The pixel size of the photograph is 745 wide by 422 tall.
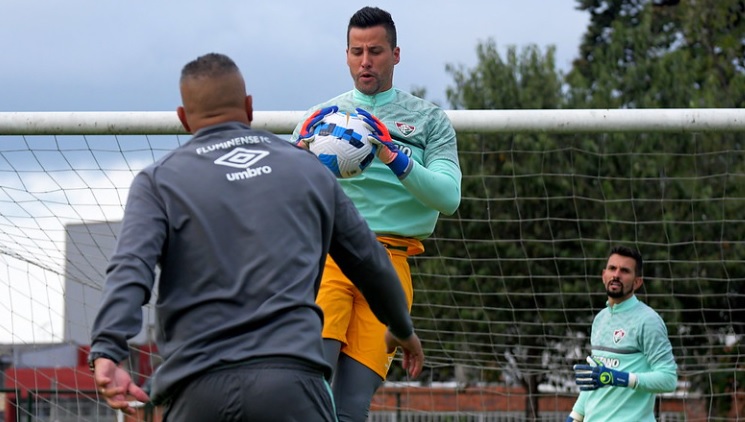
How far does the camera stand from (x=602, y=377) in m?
7.30

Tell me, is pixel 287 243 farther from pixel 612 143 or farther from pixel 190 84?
pixel 612 143

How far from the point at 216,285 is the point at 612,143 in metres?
18.2

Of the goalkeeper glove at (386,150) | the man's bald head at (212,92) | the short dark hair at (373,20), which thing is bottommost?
the goalkeeper glove at (386,150)

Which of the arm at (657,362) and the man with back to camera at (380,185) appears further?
the arm at (657,362)

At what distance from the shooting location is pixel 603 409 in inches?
301

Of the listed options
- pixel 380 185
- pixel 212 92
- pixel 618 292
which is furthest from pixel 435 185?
pixel 618 292

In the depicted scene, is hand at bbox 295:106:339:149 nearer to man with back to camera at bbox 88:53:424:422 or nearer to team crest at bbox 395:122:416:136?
team crest at bbox 395:122:416:136

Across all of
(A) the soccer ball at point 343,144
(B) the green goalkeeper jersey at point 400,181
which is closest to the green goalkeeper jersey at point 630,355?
(B) the green goalkeeper jersey at point 400,181

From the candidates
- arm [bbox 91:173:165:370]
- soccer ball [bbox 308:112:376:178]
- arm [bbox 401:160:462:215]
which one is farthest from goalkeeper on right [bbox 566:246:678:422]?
arm [bbox 91:173:165:370]

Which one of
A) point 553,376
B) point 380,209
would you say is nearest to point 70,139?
point 380,209

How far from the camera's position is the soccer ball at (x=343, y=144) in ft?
15.4

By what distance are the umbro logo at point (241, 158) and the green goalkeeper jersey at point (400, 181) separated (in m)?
1.75

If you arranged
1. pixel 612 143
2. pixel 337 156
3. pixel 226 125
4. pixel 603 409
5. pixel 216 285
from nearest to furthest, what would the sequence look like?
pixel 216 285, pixel 226 125, pixel 337 156, pixel 603 409, pixel 612 143

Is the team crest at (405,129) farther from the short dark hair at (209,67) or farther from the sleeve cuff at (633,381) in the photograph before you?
the sleeve cuff at (633,381)
